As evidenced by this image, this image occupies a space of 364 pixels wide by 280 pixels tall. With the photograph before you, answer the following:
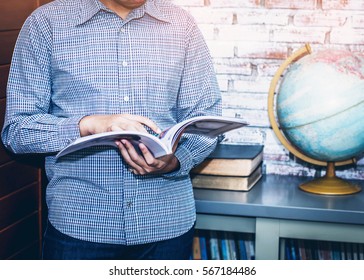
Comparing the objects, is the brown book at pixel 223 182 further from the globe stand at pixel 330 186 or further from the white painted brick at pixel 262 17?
the white painted brick at pixel 262 17

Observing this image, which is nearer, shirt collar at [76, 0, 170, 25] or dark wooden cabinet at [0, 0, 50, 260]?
shirt collar at [76, 0, 170, 25]

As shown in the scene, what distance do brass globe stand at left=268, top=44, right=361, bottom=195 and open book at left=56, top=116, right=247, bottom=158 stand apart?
1.89 feet

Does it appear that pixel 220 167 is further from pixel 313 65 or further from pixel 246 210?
pixel 313 65

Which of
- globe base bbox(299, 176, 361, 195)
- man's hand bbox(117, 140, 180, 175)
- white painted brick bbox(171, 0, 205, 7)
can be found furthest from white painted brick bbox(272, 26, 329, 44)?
man's hand bbox(117, 140, 180, 175)

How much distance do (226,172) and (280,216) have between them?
0.85 ft

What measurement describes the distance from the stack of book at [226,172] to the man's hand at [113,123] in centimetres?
61

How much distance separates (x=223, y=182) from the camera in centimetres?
227

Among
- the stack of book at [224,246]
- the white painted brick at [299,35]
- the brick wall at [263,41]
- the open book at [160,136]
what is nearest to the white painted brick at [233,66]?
the brick wall at [263,41]

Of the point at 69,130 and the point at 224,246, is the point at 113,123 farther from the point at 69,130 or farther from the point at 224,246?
the point at 224,246

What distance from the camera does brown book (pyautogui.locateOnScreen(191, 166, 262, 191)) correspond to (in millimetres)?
2252

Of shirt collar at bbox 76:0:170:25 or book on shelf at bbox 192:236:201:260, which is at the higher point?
shirt collar at bbox 76:0:170:25

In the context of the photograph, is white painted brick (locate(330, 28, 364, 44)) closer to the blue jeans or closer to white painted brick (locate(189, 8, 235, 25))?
white painted brick (locate(189, 8, 235, 25))

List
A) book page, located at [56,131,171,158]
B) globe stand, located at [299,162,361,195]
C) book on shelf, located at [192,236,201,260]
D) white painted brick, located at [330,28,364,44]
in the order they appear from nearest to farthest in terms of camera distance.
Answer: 1. book page, located at [56,131,171,158]
2. globe stand, located at [299,162,361,195]
3. white painted brick, located at [330,28,364,44]
4. book on shelf, located at [192,236,201,260]

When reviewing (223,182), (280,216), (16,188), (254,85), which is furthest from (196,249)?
(16,188)
